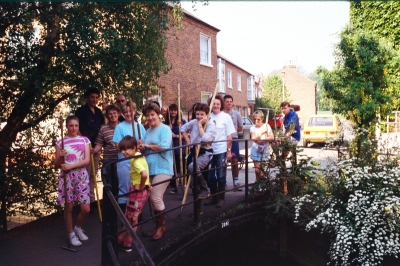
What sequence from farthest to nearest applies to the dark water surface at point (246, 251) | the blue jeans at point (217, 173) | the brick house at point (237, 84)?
the brick house at point (237, 84)
the dark water surface at point (246, 251)
the blue jeans at point (217, 173)

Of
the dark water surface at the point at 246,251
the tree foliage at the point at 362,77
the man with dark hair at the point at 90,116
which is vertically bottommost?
the dark water surface at the point at 246,251

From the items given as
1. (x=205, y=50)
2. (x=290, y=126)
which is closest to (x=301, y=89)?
(x=205, y=50)

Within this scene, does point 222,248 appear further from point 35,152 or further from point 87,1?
point 87,1

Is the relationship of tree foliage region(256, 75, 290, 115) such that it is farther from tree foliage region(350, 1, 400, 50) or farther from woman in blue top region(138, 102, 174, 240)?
woman in blue top region(138, 102, 174, 240)

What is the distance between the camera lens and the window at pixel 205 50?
798 inches

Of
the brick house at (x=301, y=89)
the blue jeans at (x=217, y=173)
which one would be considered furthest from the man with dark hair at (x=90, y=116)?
the brick house at (x=301, y=89)

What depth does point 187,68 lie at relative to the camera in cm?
1834

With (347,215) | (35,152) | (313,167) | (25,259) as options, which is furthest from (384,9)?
(25,259)

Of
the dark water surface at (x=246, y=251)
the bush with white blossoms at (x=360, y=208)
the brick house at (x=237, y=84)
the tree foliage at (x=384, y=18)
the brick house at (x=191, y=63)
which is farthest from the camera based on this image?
the brick house at (x=237, y=84)

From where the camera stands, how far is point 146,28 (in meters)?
6.35

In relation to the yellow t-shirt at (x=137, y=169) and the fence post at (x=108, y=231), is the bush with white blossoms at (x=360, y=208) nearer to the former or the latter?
the yellow t-shirt at (x=137, y=169)

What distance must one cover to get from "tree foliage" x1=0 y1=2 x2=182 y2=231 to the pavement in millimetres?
507

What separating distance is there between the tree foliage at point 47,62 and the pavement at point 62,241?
0.51 m

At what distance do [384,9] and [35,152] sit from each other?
13.1m
